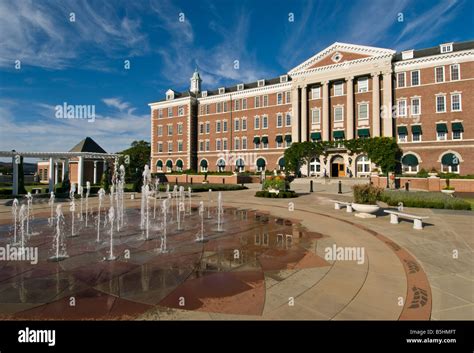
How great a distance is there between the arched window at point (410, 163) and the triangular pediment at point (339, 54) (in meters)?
15.3

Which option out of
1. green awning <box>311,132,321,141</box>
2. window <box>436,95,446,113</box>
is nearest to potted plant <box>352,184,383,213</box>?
green awning <box>311,132,321,141</box>

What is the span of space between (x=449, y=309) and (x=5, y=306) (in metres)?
6.91

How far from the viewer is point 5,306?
3.87 meters

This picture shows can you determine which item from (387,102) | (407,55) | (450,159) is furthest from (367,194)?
(407,55)

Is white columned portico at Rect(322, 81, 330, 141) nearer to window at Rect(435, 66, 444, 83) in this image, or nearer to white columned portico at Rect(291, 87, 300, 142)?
white columned portico at Rect(291, 87, 300, 142)

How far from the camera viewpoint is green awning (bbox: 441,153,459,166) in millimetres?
32938

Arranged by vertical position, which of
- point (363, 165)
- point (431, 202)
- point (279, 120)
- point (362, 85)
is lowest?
point (431, 202)

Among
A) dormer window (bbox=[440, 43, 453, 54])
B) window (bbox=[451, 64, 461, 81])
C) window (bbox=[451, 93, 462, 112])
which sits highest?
dormer window (bbox=[440, 43, 453, 54])

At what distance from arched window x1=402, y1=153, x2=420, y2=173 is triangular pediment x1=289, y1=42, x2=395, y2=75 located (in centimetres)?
1528

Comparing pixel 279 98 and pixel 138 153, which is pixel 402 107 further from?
pixel 138 153

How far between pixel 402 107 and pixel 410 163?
8.61 meters

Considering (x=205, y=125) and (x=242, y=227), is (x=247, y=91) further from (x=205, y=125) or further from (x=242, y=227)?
(x=242, y=227)

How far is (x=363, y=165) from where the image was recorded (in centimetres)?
3838

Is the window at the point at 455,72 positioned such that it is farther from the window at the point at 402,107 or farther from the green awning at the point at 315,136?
the green awning at the point at 315,136
